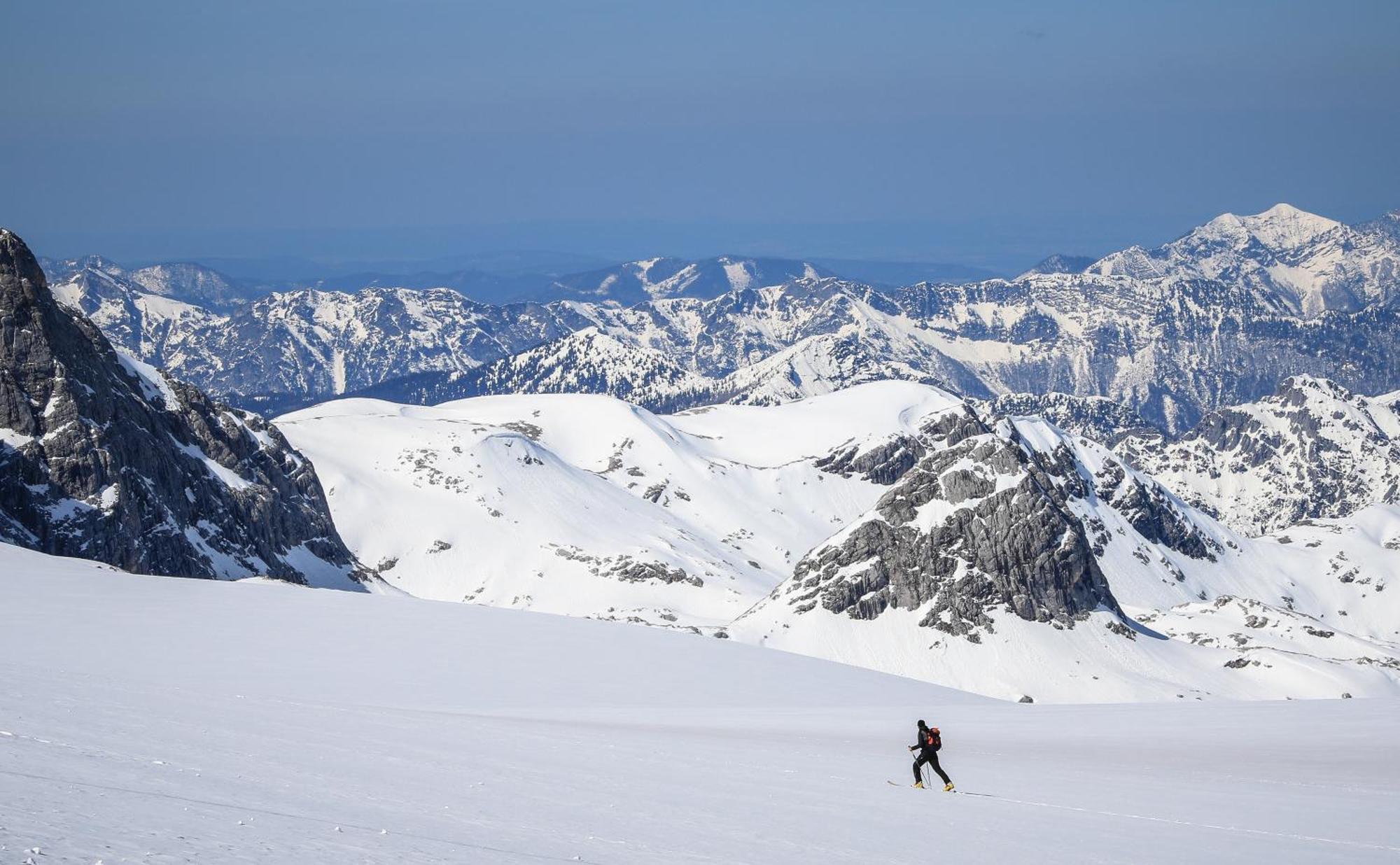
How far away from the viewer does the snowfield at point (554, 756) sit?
70.1 ft

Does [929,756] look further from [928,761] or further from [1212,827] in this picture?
[1212,827]

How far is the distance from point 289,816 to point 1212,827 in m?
19.9

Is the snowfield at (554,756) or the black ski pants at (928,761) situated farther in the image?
the black ski pants at (928,761)

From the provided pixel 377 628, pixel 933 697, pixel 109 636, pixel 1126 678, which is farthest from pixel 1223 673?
pixel 109 636

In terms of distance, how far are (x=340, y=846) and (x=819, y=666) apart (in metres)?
52.6

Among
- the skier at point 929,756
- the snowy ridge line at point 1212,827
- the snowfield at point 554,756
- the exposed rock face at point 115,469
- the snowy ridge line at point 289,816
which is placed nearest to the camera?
the snowy ridge line at point 289,816

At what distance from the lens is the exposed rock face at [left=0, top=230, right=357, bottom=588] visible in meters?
133

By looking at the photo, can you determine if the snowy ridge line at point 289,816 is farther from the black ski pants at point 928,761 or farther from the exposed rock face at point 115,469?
the exposed rock face at point 115,469

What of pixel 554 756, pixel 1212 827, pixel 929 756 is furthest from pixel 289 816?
pixel 1212 827

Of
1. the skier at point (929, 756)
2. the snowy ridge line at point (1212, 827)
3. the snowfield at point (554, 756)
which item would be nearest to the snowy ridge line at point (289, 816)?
the snowfield at point (554, 756)

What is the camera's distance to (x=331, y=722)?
1342 inches

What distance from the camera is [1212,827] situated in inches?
1171

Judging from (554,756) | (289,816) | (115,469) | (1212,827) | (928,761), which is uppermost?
(289,816)

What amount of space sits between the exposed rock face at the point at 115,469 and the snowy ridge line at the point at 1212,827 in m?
110
